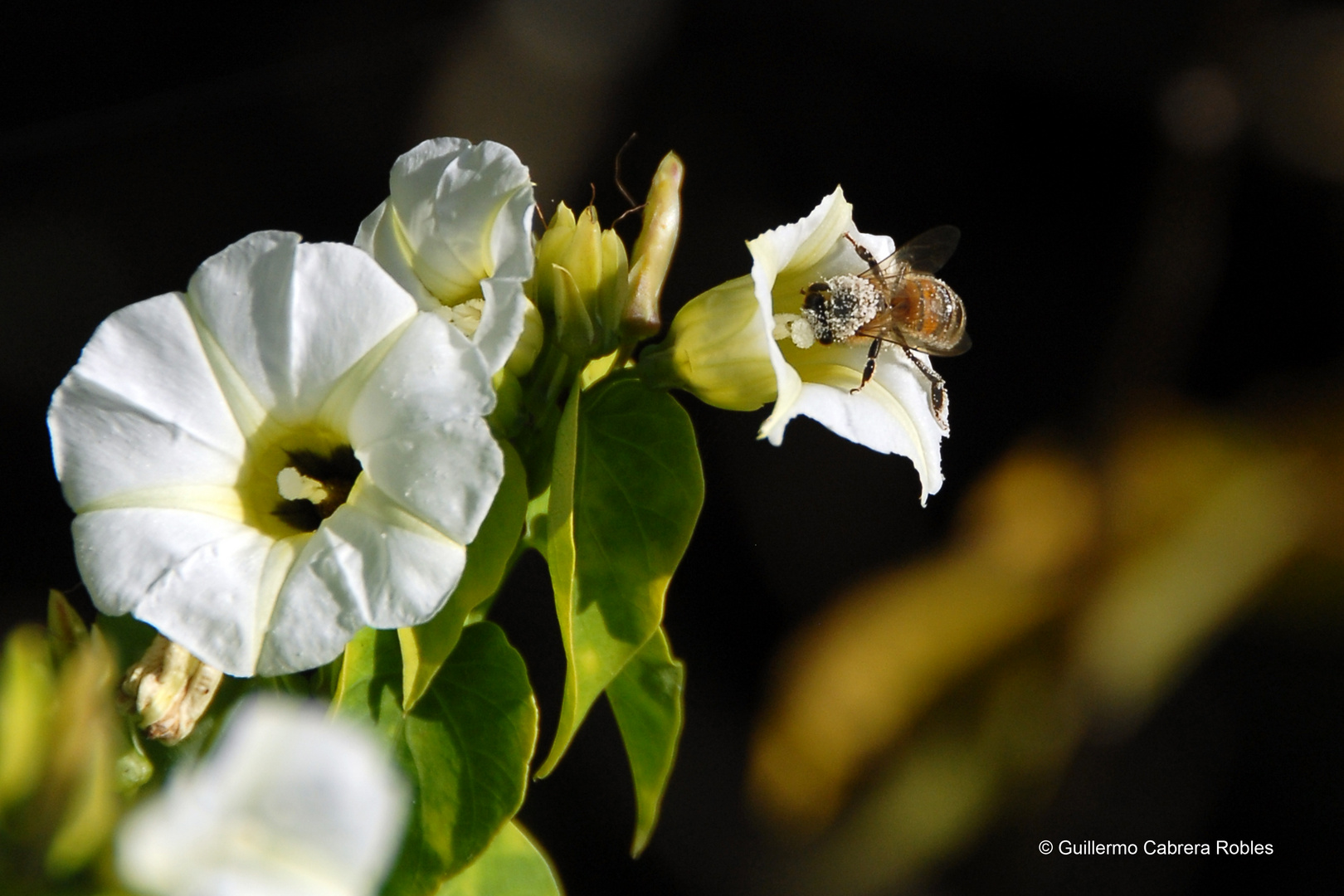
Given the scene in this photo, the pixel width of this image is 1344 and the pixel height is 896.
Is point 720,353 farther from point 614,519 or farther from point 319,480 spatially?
point 319,480

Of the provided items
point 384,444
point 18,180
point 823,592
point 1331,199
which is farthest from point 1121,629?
point 18,180

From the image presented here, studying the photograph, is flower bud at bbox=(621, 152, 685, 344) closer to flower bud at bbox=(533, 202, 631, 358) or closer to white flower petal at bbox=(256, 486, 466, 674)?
flower bud at bbox=(533, 202, 631, 358)

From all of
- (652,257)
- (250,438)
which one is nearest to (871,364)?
(652,257)

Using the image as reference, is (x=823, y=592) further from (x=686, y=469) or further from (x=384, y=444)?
(x=384, y=444)

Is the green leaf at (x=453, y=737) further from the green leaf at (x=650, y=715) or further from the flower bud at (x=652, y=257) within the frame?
the flower bud at (x=652, y=257)

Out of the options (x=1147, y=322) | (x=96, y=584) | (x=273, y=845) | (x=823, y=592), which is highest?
(x=273, y=845)
